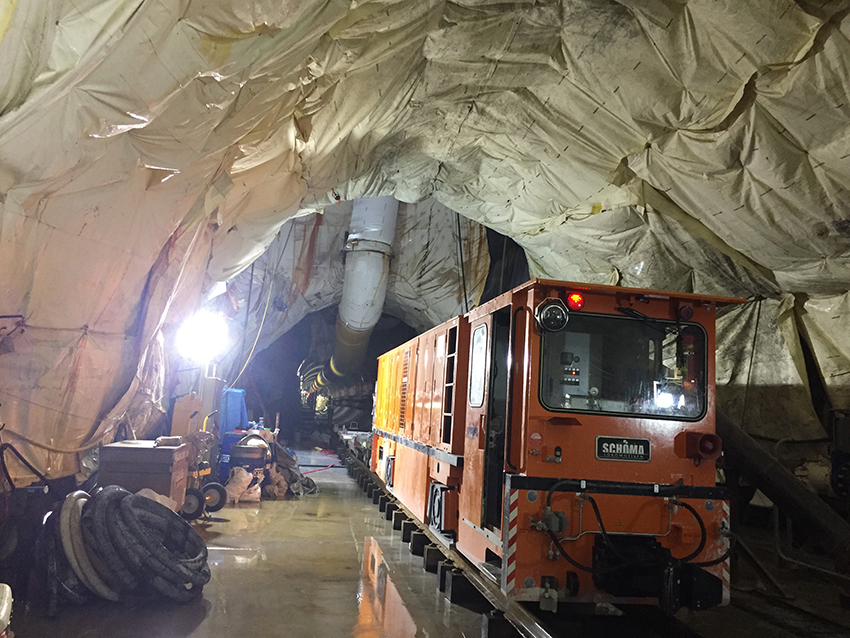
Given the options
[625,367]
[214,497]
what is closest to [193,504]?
[214,497]

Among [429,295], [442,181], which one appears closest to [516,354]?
[442,181]

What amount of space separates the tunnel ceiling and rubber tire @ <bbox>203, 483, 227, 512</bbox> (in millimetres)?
1711

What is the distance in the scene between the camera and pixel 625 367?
4.88 metres

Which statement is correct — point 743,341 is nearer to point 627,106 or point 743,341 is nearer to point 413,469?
point 627,106

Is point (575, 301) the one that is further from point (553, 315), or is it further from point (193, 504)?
point (193, 504)

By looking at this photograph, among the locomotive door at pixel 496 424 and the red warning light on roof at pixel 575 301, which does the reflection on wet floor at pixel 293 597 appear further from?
the red warning light on roof at pixel 575 301

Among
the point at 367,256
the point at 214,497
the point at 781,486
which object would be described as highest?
the point at 367,256

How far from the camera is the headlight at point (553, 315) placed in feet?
A: 15.0

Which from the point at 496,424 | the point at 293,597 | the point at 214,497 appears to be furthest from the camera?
the point at 214,497

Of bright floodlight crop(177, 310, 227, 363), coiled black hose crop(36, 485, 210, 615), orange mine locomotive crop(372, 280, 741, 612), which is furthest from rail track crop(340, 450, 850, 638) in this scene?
bright floodlight crop(177, 310, 227, 363)

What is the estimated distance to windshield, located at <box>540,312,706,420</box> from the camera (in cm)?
479

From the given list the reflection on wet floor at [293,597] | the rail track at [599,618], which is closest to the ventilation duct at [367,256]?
the reflection on wet floor at [293,597]

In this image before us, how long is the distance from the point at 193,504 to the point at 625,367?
607 cm

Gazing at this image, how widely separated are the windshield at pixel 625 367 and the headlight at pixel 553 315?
0.23 metres
